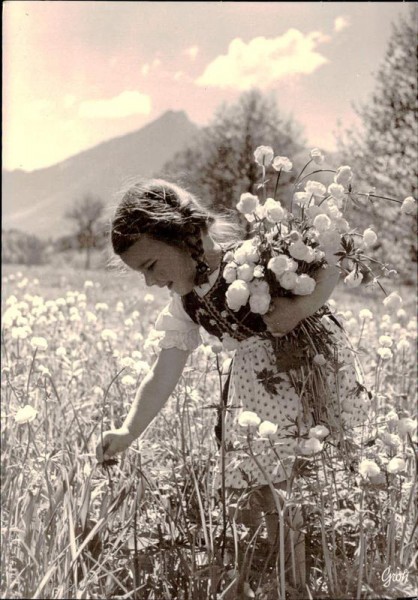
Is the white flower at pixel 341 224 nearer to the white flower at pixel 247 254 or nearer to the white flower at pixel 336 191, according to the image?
the white flower at pixel 336 191

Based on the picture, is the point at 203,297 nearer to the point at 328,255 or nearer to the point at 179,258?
the point at 179,258

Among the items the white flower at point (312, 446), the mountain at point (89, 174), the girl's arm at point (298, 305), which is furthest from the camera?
the mountain at point (89, 174)

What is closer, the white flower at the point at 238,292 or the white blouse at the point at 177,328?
the white flower at the point at 238,292

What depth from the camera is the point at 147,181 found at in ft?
6.26

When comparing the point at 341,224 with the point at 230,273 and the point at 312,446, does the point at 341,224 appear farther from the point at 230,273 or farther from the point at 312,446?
the point at 312,446

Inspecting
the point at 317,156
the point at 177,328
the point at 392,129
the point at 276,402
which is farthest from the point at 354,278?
the point at 392,129

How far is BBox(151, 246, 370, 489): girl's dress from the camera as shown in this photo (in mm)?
1749

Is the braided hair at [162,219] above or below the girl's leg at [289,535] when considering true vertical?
above

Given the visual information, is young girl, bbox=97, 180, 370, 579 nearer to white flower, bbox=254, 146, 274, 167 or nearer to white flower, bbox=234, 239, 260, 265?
white flower, bbox=234, 239, 260, 265

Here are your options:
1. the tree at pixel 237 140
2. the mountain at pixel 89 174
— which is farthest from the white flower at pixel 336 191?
the tree at pixel 237 140

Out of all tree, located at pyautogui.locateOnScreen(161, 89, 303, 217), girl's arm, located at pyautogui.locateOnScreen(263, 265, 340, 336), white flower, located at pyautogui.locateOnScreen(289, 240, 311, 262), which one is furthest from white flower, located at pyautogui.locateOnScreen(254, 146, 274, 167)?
tree, located at pyautogui.locateOnScreen(161, 89, 303, 217)

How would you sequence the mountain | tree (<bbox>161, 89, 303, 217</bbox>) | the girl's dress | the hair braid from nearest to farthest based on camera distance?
1. the girl's dress
2. the hair braid
3. the mountain
4. tree (<bbox>161, 89, 303, 217</bbox>)

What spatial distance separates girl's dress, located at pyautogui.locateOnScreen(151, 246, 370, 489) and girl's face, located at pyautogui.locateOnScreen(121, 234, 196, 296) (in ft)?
0.39

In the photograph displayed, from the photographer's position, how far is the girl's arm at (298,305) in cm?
160
